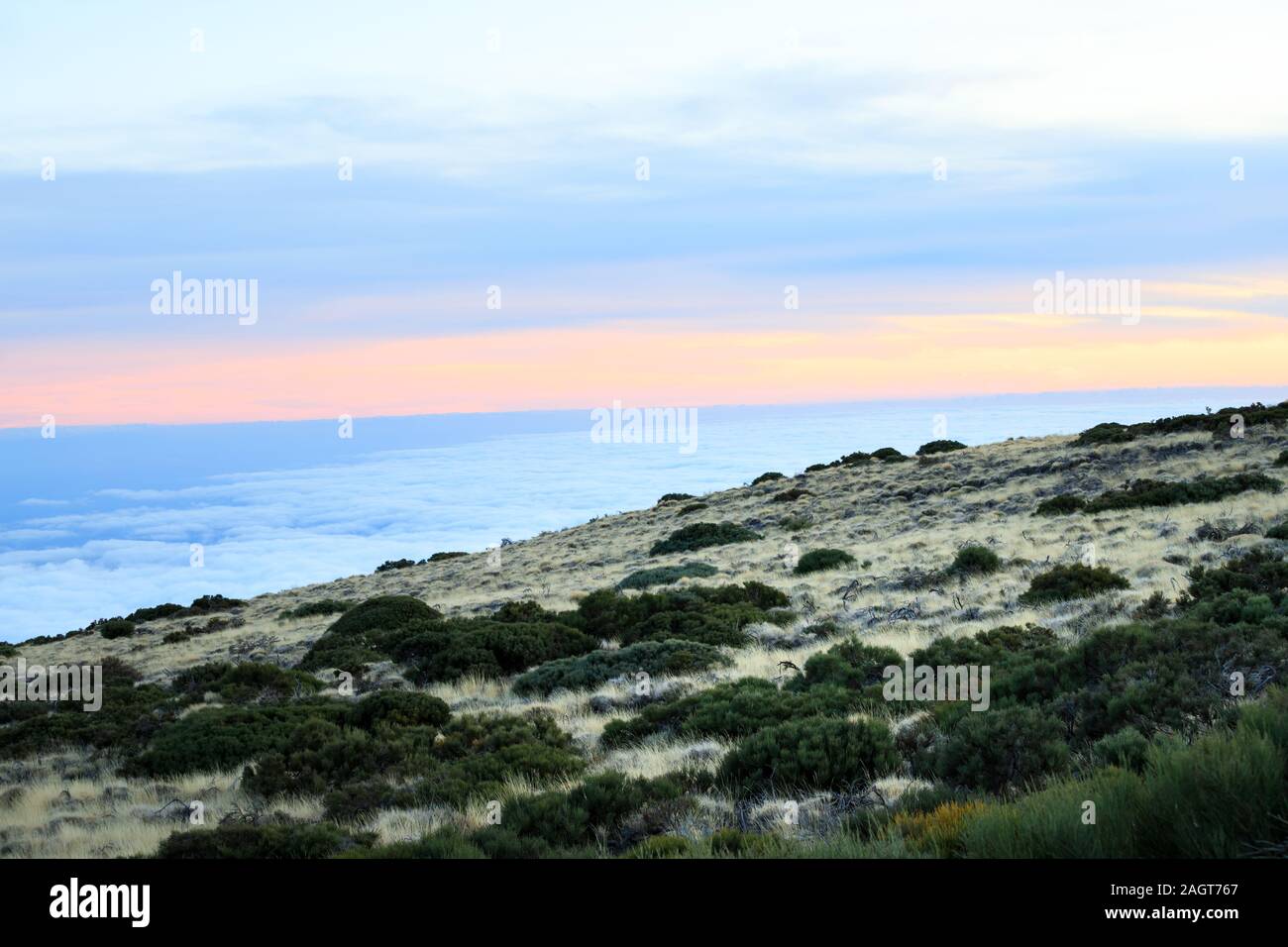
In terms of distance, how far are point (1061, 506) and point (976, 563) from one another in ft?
30.8

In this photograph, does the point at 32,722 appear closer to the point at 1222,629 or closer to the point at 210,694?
the point at 210,694

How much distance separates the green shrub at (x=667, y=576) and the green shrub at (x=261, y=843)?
1736 cm

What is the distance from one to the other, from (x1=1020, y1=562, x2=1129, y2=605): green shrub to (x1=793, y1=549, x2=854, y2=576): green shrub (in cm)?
790

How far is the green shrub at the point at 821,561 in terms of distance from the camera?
937 inches

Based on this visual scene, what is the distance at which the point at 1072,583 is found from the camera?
15438 mm

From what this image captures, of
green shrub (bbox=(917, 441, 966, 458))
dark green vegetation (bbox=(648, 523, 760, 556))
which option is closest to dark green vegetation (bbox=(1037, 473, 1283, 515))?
dark green vegetation (bbox=(648, 523, 760, 556))

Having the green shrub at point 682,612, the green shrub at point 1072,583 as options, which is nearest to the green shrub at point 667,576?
the green shrub at point 682,612

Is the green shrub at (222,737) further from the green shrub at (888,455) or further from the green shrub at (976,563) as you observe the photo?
the green shrub at (888,455)

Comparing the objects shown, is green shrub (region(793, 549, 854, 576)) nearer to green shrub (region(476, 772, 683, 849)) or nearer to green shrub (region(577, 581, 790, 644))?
green shrub (region(577, 581, 790, 644))
